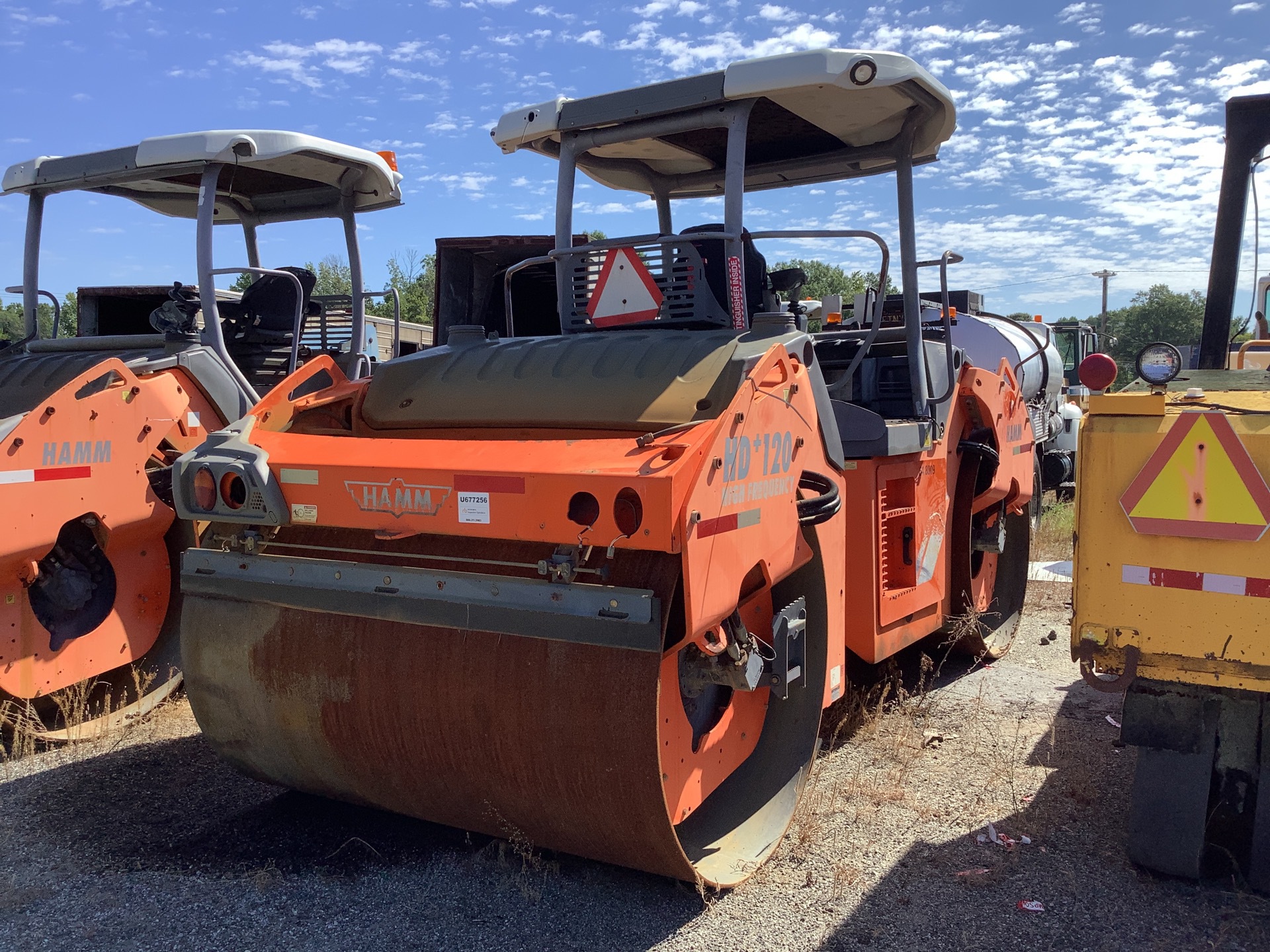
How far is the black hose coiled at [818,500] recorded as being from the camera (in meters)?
3.21

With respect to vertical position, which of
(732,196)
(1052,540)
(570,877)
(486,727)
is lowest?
(1052,540)

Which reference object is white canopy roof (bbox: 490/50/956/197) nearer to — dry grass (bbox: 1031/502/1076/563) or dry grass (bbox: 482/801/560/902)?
dry grass (bbox: 482/801/560/902)

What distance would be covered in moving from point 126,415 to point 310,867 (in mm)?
2476

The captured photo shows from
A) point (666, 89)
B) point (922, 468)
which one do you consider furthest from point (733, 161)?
point (922, 468)

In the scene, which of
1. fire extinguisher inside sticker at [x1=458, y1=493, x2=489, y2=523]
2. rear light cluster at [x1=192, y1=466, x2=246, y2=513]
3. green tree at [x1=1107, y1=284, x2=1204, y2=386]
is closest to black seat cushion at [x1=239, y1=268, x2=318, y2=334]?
rear light cluster at [x1=192, y1=466, x2=246, y2=513]

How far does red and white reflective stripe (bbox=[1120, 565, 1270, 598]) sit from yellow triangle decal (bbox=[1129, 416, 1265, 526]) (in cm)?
15

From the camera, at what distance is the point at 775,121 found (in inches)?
171

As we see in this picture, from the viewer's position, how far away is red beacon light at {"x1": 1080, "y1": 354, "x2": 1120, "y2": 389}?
324 centimetres

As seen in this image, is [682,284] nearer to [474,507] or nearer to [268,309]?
[474,507]

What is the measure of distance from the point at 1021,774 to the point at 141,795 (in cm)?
344

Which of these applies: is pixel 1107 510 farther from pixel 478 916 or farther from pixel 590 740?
pixel 478 916

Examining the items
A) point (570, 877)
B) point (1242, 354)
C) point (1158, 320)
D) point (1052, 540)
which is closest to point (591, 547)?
point (570, 877)

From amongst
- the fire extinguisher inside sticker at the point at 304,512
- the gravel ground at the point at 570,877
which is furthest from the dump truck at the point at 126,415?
the fire extinguisher inside sticker at the point at 304,512

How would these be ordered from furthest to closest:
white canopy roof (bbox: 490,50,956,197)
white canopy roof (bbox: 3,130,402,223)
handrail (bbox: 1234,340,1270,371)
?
1. white canopy roof (bbox: 3,130,402,223)
2. handrail (bbox: 1234,340,1270,371)
3. white canopy roof (bbox: 490,50,956,197)
